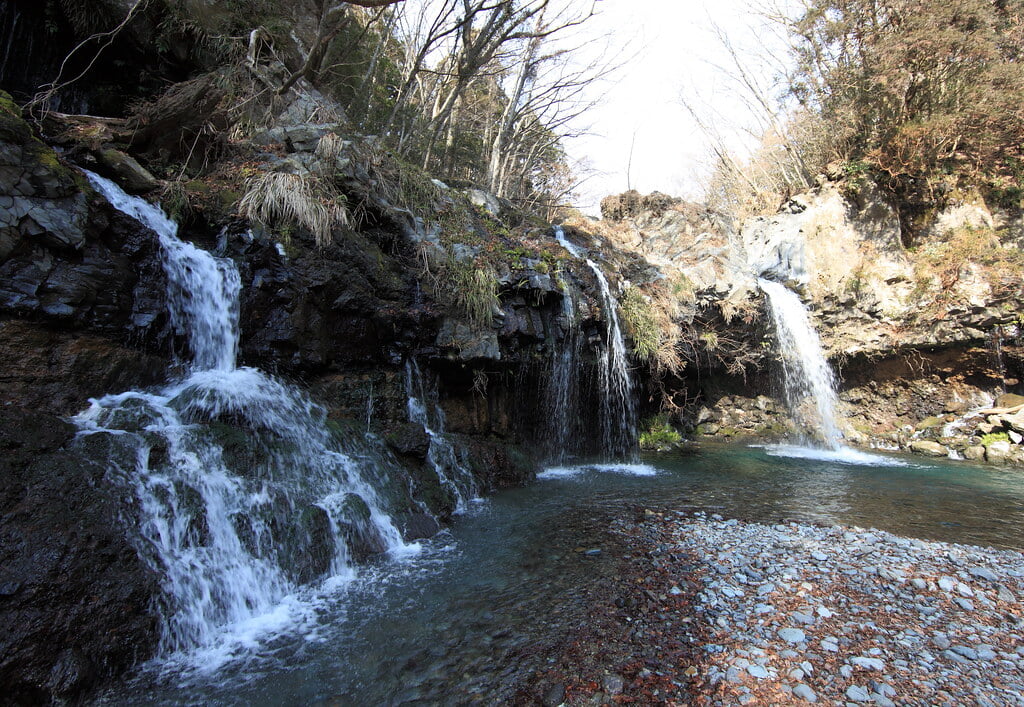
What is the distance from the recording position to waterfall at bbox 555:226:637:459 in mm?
9664

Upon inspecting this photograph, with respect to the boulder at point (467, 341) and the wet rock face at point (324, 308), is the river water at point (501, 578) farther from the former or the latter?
the wet rock face at point (324, 308)

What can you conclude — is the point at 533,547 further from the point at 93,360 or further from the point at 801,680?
the point at 93,360

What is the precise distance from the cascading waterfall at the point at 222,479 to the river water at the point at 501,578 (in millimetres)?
355

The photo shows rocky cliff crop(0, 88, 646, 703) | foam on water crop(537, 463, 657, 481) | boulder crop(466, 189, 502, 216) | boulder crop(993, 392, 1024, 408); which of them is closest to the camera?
rocky cliff crop(0, 88, 646, 703)

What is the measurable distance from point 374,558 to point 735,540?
370 centimetres

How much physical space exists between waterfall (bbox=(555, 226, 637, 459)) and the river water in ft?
5.12

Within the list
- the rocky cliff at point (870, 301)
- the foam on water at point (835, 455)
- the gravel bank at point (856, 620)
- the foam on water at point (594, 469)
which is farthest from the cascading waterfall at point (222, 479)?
the rocky cliff at point (870, 301)

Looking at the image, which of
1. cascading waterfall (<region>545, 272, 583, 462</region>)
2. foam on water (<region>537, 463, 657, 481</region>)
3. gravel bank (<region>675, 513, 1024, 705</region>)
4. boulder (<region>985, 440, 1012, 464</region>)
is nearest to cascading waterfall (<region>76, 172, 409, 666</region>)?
gravel bank (<region>675, 513, 1024, 705</region>)

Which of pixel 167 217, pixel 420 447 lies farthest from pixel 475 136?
pixel 420 447

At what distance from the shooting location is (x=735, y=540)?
4715 millimetres

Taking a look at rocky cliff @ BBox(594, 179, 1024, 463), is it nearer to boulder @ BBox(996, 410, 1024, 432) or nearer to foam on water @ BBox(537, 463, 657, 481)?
boulder @ BBox(996, 410, 1024, 432)

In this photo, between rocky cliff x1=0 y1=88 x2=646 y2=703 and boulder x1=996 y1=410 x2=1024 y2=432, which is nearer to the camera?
rocky cliff x1=0 y1=88 x2=646 y2=703

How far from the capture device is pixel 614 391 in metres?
9.71

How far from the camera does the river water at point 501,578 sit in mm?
2678
